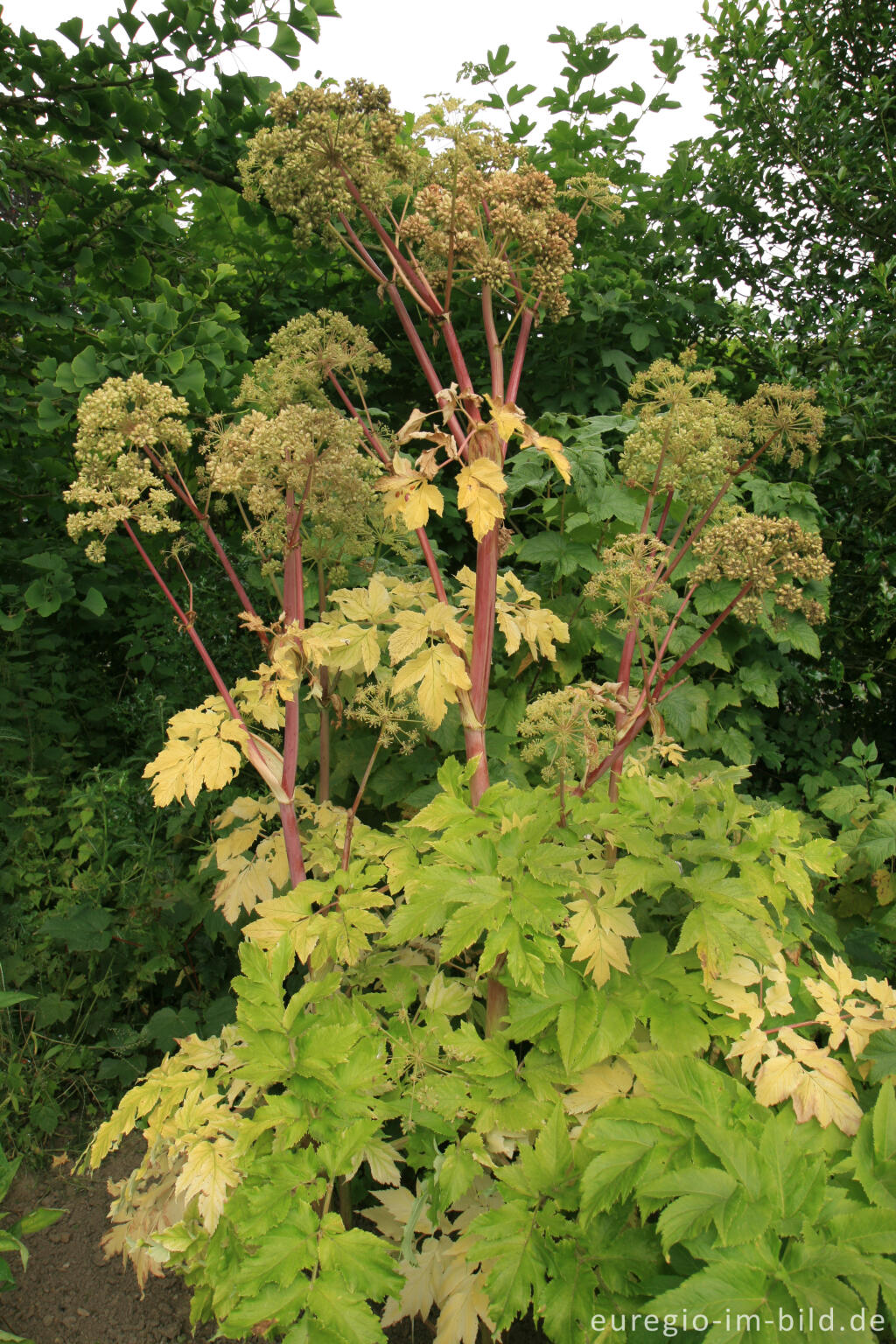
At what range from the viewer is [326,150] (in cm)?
189

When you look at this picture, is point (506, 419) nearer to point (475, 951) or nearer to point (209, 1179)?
point (475, 951)

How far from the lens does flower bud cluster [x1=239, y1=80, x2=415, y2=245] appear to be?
6.21ft

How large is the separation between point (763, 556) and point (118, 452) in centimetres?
158

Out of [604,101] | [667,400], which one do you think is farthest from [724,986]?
[604,101]

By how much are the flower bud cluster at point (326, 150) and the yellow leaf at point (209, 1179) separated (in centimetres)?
209

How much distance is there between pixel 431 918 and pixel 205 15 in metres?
3.25

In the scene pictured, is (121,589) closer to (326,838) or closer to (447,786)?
(326,838)

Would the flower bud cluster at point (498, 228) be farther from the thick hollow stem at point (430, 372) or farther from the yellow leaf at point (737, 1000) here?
the yellow leaf at point (737, 1000)

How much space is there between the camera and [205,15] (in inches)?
118

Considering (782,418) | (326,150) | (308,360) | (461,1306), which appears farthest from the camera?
(308,360)

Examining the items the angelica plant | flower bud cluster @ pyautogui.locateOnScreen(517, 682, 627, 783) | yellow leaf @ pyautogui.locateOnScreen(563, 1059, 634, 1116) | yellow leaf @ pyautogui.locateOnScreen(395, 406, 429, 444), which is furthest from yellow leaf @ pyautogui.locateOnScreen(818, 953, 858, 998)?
yellow leaf @ pyautogui.locateOnScreen(395, 406, 429, 444)

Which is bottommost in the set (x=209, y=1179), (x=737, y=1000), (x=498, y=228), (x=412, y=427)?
(x=209, y=1179)

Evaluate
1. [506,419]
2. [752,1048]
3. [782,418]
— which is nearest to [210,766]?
[506,419]

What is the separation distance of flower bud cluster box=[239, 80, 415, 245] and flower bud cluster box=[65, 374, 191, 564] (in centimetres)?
56
